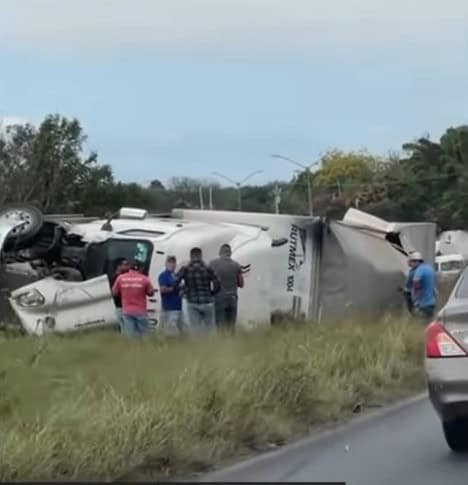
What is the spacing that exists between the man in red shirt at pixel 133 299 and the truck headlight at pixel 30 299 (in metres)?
1.34

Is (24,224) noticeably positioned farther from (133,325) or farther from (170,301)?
(133,325)

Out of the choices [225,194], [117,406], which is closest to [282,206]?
[225,194]

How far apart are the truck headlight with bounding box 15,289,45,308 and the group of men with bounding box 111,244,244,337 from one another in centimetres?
118

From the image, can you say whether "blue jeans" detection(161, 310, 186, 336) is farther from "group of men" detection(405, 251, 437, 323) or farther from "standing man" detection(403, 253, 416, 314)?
"standing man" detection(403, 253, 416, 314)

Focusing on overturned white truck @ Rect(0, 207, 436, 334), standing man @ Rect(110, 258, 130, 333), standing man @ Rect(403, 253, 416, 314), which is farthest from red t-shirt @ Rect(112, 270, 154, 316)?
standing man @ Rect(403, 253, 416, 314)

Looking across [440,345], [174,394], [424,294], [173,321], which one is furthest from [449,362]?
[424,294]

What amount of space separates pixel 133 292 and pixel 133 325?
524 mm

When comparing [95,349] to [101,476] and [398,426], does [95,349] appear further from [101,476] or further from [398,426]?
[101,476]

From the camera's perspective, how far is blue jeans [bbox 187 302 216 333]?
19047 mm

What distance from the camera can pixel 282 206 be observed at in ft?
302

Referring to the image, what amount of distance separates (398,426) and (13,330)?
896 centimetres

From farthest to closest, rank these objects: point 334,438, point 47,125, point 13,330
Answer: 1. point 47,125
2. point 13,330
3. point 334,438

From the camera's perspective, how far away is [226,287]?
19812 millimetres

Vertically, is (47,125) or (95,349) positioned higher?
(47,125)
